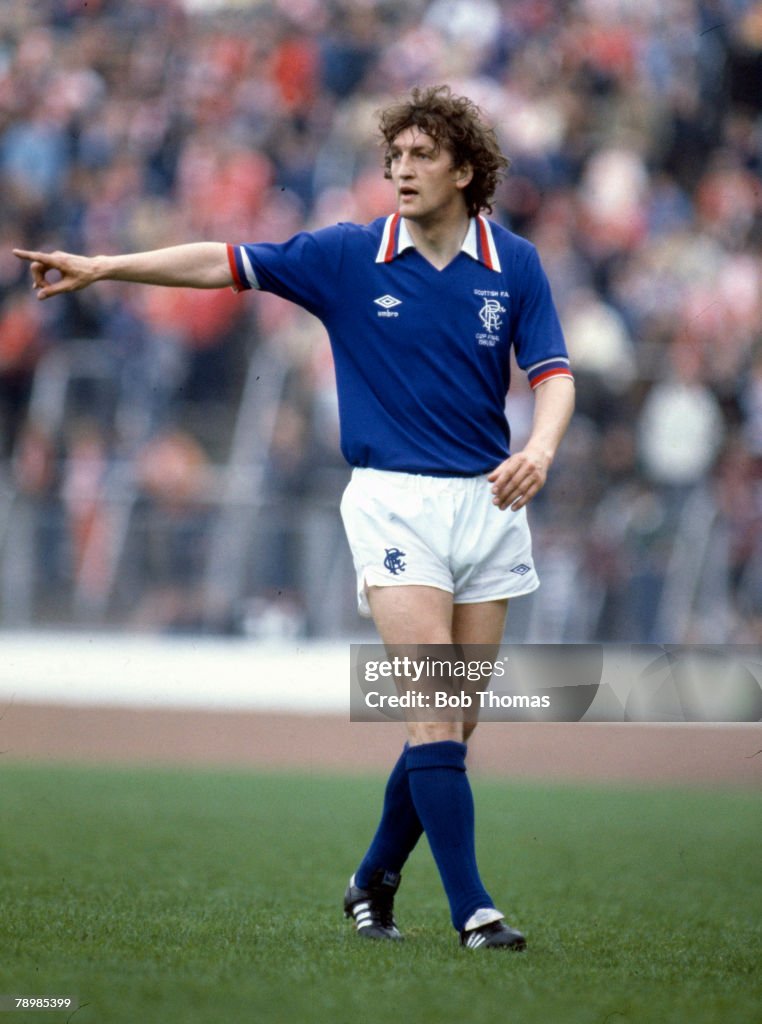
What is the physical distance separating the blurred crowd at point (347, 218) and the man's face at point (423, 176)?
626 cm

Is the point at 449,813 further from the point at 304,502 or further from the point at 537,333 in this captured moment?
the point at 304,502

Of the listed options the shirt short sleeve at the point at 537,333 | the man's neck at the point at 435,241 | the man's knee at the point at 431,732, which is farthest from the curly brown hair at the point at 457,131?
the man's knee at the point at 431,732

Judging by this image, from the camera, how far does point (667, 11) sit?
14.0 meters

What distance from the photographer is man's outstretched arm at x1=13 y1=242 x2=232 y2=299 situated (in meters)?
4.30

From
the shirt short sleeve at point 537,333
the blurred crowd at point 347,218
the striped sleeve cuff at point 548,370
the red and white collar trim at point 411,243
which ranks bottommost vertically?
the striped sleeve cuff at point 548,370

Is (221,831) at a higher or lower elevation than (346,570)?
lower

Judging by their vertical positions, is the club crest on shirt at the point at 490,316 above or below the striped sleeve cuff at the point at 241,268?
below

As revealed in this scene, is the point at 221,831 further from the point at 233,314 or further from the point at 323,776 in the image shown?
the point at 233,314

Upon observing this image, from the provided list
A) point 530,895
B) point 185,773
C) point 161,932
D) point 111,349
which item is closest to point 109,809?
point 185,773

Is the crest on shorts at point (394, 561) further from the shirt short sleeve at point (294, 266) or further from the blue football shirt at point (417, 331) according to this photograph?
the shirt short sleeve at point (294, 266)

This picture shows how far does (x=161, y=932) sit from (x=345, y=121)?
10215mm

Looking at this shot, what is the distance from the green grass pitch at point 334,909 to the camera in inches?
136

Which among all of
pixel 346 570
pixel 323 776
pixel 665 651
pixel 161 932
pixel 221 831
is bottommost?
pixel 161 932

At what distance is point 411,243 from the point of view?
4562 millimetres
